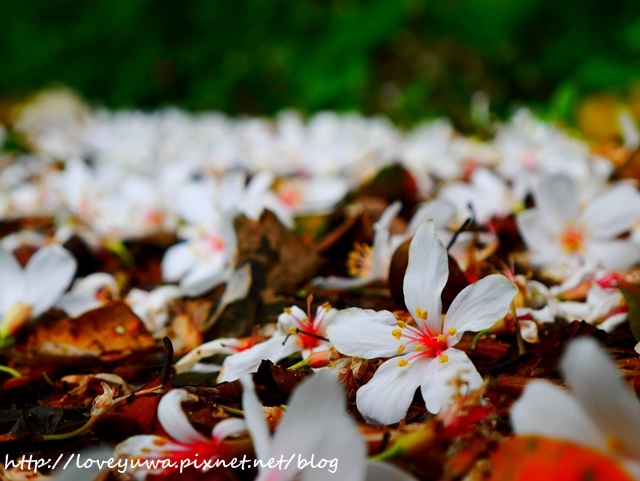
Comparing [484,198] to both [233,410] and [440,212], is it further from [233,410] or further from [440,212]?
[233,410]

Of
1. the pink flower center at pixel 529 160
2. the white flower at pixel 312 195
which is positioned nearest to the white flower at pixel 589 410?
the white flower at pixel 312 195

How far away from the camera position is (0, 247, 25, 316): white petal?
1176 mm

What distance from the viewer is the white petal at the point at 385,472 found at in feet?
2.02

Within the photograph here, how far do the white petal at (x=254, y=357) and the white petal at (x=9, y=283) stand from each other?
48 centimetres

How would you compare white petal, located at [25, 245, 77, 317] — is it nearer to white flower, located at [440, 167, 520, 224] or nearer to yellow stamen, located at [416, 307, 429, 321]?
yellow stamen, located at [416, 307, 429, 321]

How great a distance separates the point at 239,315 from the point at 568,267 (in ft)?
1.98

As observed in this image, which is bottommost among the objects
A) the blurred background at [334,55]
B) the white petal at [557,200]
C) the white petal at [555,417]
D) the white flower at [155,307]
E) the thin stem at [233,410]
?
the blurred background at [334,55]

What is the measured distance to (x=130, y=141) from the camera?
2932 mm

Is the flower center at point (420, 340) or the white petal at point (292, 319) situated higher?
the flower center at point (420, 340)

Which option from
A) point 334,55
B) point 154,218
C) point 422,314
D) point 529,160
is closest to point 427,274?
point 422,314

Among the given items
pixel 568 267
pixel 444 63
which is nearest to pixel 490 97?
pixel 444 63

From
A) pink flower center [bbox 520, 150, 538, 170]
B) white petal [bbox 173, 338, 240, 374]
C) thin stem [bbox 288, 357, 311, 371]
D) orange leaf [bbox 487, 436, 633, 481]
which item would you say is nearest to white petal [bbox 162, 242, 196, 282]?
white petal [bbox 173, 338, 240, 374]

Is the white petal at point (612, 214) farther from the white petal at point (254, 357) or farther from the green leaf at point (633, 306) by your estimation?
the white petal at point (254, 357)

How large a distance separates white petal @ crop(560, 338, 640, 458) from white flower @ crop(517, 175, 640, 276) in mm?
689
